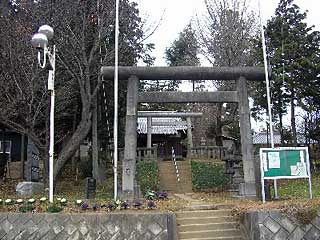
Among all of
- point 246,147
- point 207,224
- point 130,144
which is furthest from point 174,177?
point 207,224

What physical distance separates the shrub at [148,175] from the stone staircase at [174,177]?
470mm

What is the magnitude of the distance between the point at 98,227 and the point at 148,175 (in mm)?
9765

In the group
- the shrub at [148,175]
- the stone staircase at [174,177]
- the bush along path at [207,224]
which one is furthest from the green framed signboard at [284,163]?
the shrub at [148,175]

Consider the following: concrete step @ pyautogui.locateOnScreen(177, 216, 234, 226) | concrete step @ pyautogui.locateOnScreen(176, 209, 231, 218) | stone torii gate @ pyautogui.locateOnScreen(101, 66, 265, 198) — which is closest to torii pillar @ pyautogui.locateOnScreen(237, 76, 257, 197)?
→ stone torii gate @ pyautogui.locateOnScreen(101, 66, 265, 198)

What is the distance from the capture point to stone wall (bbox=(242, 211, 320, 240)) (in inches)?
340

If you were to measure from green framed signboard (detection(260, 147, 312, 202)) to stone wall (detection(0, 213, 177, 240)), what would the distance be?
3627 mm

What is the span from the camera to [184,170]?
65.7 ft

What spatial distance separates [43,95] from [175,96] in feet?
20.5

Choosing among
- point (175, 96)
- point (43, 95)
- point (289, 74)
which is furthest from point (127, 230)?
point (289, 74)

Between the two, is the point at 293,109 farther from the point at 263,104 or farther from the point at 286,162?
the point at 286,162

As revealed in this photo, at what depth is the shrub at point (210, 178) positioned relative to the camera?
1784cm

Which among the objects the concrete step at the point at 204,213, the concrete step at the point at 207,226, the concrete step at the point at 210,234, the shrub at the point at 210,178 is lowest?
the concrete step at the point at 210,234

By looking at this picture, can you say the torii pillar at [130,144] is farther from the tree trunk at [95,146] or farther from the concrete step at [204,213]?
the tree trunk at [95,146]

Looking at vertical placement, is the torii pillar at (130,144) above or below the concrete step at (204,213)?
above
